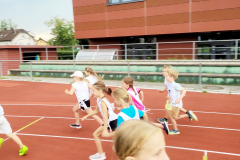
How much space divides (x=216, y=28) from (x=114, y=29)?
353 inches

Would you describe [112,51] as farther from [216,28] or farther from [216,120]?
[216,120]

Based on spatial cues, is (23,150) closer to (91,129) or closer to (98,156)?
(98,156)

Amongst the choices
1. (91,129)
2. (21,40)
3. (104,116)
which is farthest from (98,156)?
(21,40)

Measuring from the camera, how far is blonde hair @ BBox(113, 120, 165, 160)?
1253mm

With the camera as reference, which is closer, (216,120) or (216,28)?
(216,120)

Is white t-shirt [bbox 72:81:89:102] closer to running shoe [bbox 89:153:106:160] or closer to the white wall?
running shoe [bbox 89:153:106:160]

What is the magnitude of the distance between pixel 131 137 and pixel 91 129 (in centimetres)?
529

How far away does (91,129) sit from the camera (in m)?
6.35

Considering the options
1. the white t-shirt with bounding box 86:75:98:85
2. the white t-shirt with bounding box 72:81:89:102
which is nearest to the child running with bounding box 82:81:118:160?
the white t-shirt with bounding box 72:81:89:102

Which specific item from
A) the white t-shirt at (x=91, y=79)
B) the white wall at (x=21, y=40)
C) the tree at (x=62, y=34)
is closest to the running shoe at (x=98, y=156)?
the white t-shirt at (x=91, y=79)

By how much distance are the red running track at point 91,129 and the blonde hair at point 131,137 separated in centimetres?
135

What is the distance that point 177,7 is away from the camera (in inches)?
728

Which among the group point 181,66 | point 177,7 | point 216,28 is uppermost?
point 177,7

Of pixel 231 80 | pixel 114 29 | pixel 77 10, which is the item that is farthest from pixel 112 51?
pixel 231 80
